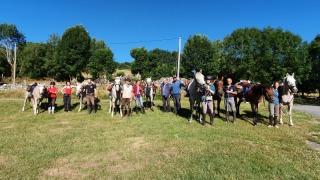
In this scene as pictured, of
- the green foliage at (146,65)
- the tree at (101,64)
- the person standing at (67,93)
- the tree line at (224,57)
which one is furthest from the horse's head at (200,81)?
the green foliage at (146,65)

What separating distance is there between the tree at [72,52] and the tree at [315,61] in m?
38.8

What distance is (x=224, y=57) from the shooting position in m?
46.4

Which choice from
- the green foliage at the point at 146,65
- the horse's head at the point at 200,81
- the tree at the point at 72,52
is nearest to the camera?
the horse's head at the point at 200,81

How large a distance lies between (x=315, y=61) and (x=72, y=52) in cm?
4093

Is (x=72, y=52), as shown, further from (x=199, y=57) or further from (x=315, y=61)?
(x=315, y=61)

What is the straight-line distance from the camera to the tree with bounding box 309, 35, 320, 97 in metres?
39.5

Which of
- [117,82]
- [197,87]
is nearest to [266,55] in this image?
[197,87]

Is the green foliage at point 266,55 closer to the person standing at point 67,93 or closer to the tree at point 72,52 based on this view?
the tree at point 72,52

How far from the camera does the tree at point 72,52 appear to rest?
43469 mm

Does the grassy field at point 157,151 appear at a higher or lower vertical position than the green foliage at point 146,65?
lower

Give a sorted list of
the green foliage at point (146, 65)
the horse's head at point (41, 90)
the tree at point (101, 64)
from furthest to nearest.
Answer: the green foliage at point (146, 65) < the tree at point (101, 64) < the horse's head at point (41, 90)

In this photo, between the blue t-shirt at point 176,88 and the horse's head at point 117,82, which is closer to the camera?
the horse's head at point 117,82

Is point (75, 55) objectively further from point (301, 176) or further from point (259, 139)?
point (301, 176)

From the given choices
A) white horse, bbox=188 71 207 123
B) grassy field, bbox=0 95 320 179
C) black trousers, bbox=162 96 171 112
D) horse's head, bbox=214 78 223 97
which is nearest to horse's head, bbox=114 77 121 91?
grassy field, bbox=0 95 320 179
